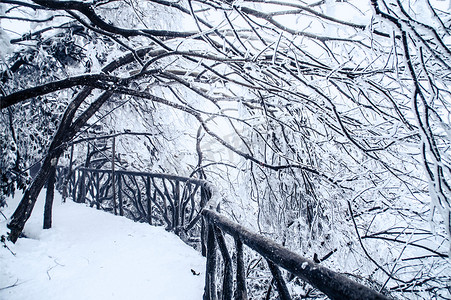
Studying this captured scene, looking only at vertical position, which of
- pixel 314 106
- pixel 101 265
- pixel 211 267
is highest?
pixel 314 106

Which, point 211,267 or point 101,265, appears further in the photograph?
point 101,265

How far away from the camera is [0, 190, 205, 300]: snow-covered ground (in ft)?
9.15

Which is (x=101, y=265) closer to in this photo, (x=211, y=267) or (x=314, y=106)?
(x=211, y=267)

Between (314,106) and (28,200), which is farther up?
(314,106)

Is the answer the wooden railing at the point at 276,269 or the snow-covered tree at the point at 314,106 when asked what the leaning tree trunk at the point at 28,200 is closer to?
the snow-covered tree at the point at 314,106

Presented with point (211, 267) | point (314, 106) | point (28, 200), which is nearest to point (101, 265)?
point (28, 200)

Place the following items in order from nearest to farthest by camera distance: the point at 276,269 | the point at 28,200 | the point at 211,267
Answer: the point at 276,269 → the point at 211,267 → the point at 28,200

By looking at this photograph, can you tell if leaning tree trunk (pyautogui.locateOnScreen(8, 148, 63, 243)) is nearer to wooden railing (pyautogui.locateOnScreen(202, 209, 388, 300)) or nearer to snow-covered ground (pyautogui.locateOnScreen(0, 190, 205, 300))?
snow-covered ground (pyautogui.locateOnScreen(0, 190, 205, 300))

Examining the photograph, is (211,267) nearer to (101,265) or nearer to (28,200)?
(101,265)

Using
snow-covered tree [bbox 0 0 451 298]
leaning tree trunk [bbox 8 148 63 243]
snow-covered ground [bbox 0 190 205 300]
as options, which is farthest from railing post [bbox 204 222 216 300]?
leaning tree trunk [bbox 8 148 63 243]

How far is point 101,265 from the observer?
3.48 metres

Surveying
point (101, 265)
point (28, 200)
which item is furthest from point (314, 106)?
point (28, 200)

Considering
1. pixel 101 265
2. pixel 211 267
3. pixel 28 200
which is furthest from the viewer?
pixel 28 200

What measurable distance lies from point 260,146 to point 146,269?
246cm
